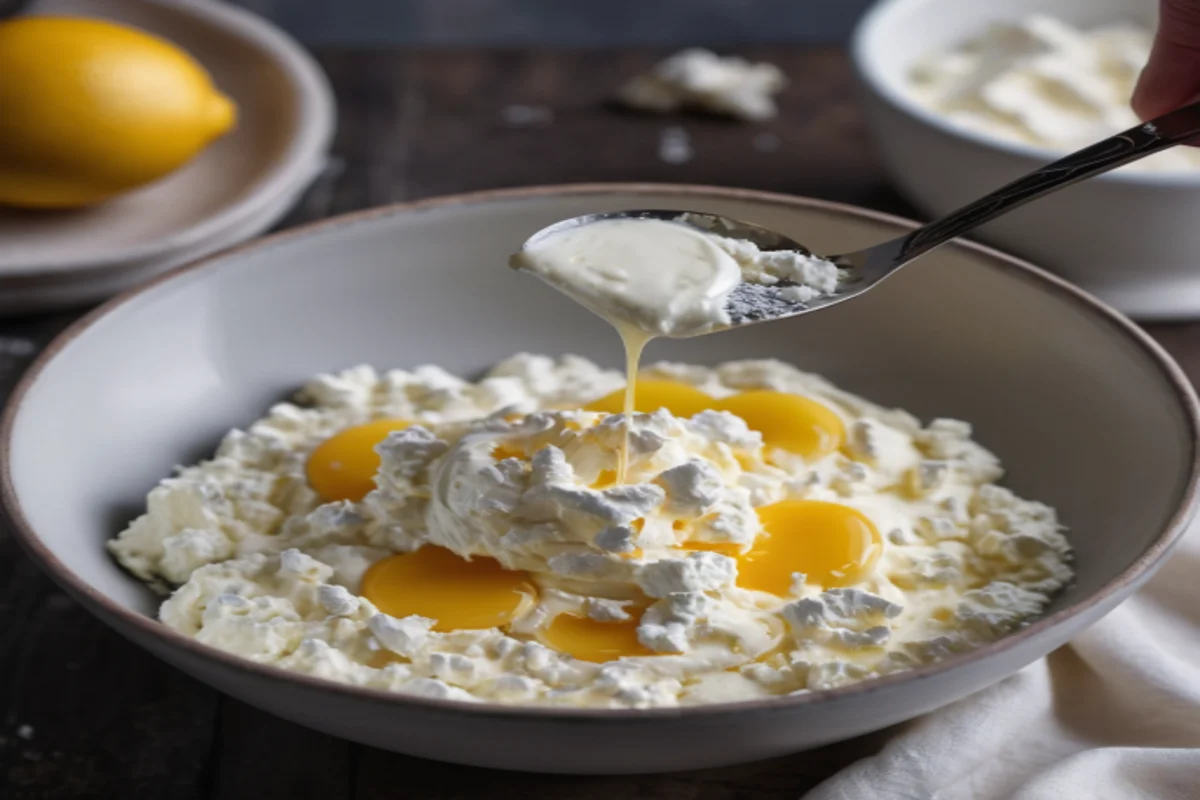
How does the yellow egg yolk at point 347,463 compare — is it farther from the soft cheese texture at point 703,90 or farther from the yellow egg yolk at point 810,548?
the soft cheese texture at point 703,90

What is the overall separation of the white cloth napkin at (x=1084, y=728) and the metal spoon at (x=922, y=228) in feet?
1.44

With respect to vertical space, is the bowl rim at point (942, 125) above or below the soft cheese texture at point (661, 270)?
above

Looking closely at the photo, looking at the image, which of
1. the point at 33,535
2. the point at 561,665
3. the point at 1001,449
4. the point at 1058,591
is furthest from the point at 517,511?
the point at 1001,449

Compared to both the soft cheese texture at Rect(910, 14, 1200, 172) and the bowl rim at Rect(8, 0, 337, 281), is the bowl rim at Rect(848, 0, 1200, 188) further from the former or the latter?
the bowl rim at Rect(8, 0, 337, 281)

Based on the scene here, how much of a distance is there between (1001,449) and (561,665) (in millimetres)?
718

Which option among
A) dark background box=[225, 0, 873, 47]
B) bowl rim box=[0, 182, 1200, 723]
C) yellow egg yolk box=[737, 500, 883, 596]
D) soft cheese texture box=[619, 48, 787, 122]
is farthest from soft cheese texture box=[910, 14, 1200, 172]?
dark background box=[225, 0, 873, 47]

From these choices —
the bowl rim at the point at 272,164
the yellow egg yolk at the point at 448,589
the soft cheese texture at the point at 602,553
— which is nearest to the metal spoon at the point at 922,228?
the soft cheese texture at the point at 602,553

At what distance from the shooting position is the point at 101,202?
7.89 feet

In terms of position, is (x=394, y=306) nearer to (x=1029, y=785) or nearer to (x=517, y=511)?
(x=517, y=511)

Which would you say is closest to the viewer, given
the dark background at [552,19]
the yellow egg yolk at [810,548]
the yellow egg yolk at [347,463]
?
the yellow egg yolk at [810,548]

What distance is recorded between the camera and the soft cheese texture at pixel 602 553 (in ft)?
4.18

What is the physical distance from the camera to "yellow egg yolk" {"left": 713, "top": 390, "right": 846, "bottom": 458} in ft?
5.33

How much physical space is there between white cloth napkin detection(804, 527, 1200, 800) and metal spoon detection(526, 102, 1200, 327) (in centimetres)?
44

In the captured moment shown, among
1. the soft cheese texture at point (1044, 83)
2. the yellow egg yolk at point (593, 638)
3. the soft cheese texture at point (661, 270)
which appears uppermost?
the soft cheese texture at point (1044, 83)
